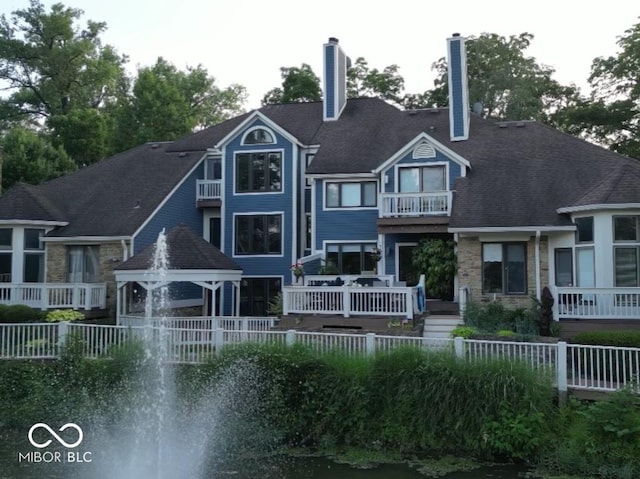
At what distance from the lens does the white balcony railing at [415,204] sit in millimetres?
20500

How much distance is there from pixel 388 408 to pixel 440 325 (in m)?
6.06

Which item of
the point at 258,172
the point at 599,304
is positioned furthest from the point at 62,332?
the point at 599,304

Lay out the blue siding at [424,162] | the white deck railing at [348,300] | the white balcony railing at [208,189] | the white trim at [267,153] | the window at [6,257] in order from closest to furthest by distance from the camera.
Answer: the white deck railing at [348,300] < the blue siding at [424,162] < the window at [6,257] < the white trim at [267,153] < the white balcony railing at [208,189]

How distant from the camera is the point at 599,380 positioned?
1230cm

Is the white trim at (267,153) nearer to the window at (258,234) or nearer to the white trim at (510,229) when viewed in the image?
the window at (258,234)

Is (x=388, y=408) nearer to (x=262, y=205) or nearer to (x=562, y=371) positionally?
(x=562, y=371)

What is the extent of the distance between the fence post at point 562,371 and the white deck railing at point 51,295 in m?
14.4

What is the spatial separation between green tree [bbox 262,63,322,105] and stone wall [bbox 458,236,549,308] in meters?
19.5

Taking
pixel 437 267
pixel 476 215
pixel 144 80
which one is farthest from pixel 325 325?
pixel 144 80

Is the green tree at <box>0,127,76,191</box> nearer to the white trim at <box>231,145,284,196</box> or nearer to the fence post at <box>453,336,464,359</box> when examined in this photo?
the white trim at <box>231,145,284,196</box>

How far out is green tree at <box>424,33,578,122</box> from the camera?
114 ft

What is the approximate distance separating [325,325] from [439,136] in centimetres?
920

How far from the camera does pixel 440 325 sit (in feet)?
59.3

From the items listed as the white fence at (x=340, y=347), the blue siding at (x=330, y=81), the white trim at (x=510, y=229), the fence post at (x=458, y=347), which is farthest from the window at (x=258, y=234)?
the fence post at (x=458, y=347)
